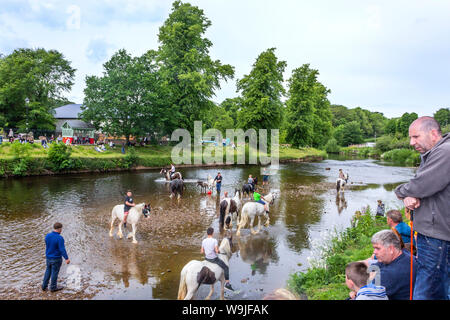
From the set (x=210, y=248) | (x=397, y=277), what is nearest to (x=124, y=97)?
(x=210, y=248)

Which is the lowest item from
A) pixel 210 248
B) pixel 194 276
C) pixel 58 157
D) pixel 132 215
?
pixel 194 276

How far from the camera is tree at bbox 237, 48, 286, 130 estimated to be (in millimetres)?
43938

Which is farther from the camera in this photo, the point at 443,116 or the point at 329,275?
the point at 443,116

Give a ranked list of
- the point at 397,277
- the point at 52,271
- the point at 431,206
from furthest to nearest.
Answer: the point at 52,271
the point at 397,277
the point at 431,206

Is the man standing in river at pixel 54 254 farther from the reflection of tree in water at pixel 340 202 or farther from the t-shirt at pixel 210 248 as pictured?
the reflection of tree in water at pixel 340 202

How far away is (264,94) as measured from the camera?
147 ft

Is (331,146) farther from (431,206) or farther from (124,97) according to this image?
(431,206)

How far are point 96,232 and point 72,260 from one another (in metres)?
2.75

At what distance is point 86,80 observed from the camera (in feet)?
116

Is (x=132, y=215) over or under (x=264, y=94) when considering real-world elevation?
under

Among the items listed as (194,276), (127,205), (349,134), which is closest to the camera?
(194,276)

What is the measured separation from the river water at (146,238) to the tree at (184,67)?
763 inches

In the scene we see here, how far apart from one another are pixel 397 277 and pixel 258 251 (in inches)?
263

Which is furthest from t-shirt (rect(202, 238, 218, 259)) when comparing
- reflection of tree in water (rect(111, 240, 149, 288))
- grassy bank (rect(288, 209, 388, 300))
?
reflection of tree in water (rect(111, 240, 149, 288))
